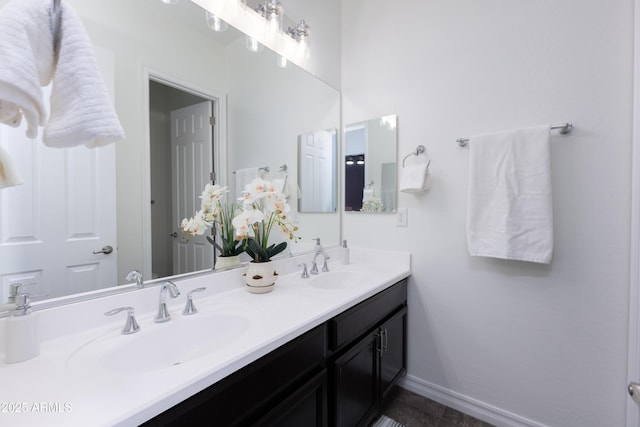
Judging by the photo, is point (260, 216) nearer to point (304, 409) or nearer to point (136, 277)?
point (136, 277)

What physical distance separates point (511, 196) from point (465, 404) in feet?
3.90

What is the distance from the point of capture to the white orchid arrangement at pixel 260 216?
1.17 meters

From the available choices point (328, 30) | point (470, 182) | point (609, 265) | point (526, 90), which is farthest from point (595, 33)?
point (328, 30)

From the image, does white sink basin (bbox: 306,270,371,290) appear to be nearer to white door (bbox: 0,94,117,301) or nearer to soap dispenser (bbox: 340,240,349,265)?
soap dispenser (bbox: 340,240,349,265)

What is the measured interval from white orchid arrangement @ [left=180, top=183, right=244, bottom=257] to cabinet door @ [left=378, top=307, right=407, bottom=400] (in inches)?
34.6

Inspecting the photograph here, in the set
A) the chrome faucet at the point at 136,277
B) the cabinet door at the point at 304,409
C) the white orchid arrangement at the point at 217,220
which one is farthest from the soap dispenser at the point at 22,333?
the cabinet door at the point at 304,409

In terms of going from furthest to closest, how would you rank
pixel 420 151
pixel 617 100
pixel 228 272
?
pixel 420 151 < pixel 228 272 < pixel 617 100

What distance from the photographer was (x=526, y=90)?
1.34 meters

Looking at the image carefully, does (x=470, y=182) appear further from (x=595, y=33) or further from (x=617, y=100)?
(x=595, y=33)

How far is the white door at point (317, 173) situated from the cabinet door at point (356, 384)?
0.95m

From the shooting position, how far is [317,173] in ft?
6.38

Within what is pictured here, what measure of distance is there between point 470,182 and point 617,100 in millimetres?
623

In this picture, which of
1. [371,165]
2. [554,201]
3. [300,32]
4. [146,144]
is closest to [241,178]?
[146,144]

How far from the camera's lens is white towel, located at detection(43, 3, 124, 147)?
578 millimetres
